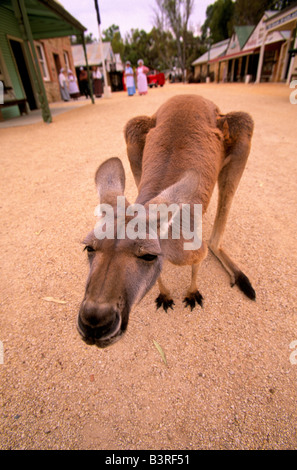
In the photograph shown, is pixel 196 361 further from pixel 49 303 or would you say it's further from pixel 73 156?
pixel 73 156

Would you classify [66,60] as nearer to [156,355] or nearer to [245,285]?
[245,285]

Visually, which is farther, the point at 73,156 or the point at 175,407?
the point at 73,156

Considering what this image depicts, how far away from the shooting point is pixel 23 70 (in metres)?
13.8

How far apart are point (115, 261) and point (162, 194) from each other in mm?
598

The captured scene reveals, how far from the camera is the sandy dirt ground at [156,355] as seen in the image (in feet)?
4.82

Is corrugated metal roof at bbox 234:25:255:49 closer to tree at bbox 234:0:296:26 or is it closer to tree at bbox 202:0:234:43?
tree at bbox 234:0:296:26

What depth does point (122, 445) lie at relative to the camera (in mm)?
1419

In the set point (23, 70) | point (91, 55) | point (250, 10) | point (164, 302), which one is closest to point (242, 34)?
point (250, 10)

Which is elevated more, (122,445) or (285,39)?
Answer: (285,39)

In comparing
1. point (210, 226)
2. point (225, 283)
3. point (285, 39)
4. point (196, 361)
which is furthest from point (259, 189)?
point (285, 39)

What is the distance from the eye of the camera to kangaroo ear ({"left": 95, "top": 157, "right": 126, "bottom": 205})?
1.70 metres

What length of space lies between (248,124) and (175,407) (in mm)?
2557

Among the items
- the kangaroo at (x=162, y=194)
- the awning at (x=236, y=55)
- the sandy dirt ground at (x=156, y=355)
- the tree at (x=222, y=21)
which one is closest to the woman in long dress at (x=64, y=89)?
the sandy dirt ground at (x=156, y=355)

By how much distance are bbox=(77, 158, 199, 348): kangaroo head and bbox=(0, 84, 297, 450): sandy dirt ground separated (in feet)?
2.13
